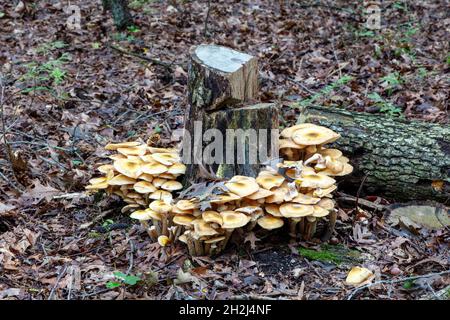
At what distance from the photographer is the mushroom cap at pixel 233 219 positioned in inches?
164

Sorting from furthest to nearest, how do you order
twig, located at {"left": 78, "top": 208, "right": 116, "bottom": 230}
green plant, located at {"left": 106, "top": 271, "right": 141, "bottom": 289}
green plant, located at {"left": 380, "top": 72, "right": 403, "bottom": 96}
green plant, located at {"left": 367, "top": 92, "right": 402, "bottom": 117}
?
green plant, located at {"left": 380, "top": 72, "right": 403, "bottom": 96} < green plant, located at {"left": 367, "top": 92, "right": 402, "bottom": 117} < twig, located at {"left": 78, "top": 208, "right": 116, "bottom": 230} < green plant, located at {"left": 106, "top": 271, "right": 141, "bottom": 289}

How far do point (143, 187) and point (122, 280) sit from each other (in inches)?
37.8

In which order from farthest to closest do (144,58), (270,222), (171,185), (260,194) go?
(144,58)
(171,185)
(270,222)
(260,194)

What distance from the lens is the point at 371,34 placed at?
10.9 meters

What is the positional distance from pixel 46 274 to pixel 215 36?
795 centimetres

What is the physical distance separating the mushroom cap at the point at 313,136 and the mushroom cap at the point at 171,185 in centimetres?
120

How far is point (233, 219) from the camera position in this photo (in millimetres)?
4223

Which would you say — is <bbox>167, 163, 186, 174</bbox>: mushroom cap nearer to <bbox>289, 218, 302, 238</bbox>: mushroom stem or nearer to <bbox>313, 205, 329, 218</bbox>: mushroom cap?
<bbox>289, 218, 302, 238</bbox>: mushroom stem

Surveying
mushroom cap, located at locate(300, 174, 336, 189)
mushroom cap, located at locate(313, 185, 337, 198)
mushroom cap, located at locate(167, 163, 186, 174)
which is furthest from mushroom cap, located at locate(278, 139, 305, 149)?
mushroom cap, located at locate(167, 163, 186, 174)

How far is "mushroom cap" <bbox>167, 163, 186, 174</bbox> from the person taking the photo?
4.98 m

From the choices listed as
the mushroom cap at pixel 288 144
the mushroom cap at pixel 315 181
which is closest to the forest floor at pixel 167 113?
the mushroom cap at pixel 315 181

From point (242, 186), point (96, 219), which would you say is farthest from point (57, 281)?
point (242, 186)

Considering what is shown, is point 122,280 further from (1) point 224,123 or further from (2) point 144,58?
(2) point 144,58

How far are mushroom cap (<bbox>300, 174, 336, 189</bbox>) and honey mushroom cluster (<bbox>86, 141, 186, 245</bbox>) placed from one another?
3.90 ft
